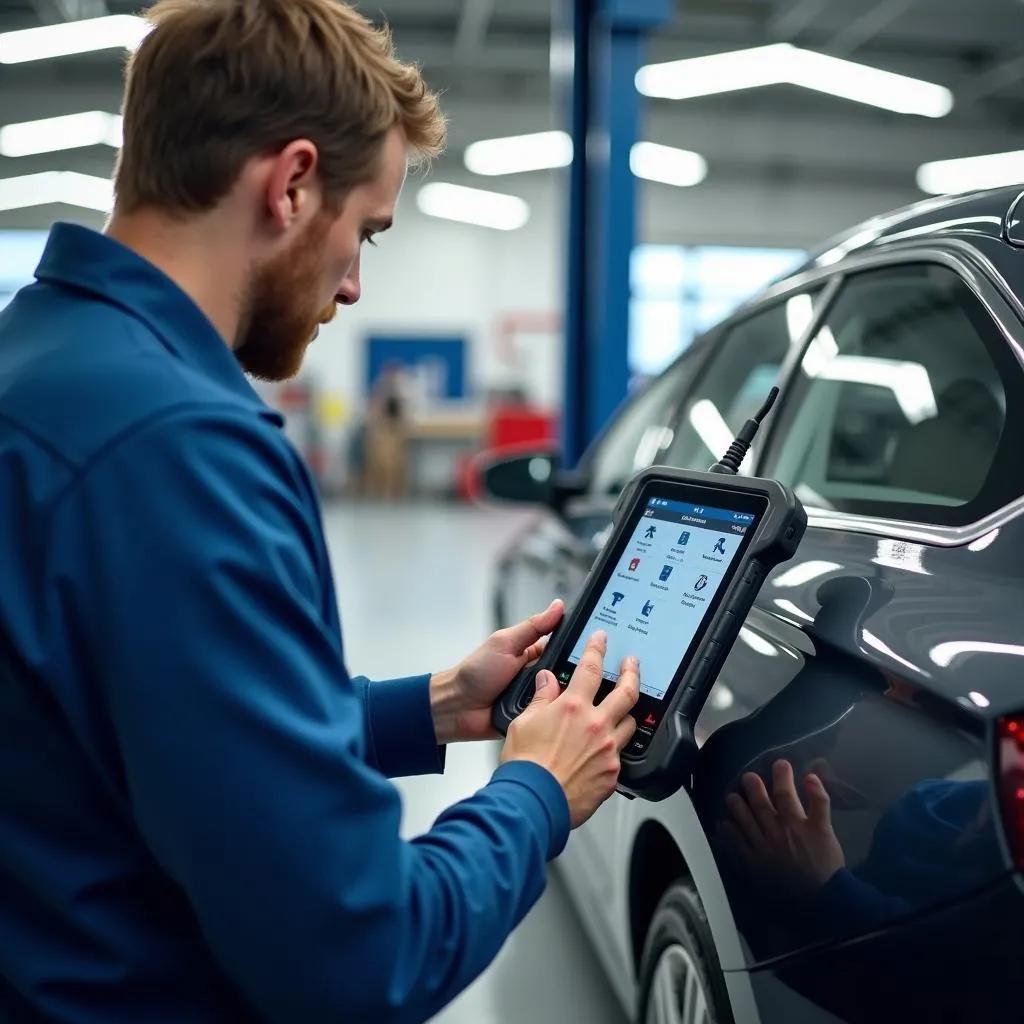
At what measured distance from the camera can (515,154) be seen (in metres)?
15.1

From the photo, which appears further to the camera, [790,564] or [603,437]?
[603,437]

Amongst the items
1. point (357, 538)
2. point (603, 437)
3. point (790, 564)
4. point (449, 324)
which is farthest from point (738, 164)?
point (790, 564)

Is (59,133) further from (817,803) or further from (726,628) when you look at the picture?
(817,803)

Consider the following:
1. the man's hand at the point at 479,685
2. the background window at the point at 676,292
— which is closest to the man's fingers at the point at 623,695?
the man's hand at the point at 479,685

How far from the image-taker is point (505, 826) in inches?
38.9

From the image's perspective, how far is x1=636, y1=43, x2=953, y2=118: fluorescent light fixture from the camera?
11.0 m

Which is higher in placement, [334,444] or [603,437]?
[603,437]

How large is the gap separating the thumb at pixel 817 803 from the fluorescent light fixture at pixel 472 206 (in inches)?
659

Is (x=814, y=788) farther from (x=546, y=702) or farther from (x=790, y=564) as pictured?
(x=790, y=564)

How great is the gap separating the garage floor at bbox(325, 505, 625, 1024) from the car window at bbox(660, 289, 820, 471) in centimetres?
117

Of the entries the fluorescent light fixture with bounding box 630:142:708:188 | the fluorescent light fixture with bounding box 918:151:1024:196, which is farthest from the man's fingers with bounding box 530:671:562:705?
the fluorescent light fixture with bounding box 630:142:708:188

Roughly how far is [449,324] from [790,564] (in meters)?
17.1

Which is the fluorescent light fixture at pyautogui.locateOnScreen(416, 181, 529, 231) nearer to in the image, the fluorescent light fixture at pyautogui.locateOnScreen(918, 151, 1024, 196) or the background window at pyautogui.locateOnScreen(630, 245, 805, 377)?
the background window at pyautogui.locateOnScreen(630, 245, 805, 377)

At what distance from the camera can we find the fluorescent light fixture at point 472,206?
1722 cm
